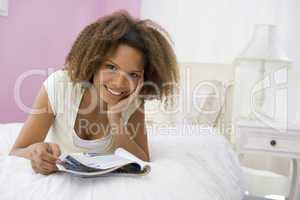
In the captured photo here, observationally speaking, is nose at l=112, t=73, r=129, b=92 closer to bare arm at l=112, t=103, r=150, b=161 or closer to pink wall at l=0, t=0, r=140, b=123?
bare arm at l=112, t=103, r=150, b=161

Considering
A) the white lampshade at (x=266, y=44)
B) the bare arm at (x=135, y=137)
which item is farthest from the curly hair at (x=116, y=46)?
the white lampshade at (x=266, y=44)

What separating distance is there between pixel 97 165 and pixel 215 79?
1576 mm

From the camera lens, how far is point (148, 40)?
1096mm

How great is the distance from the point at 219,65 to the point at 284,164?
0.67m

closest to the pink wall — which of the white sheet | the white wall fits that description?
the white wall

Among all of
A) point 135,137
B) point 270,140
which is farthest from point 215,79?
point 135,137

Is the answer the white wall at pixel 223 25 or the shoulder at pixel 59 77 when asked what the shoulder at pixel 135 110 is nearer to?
the shoulder at pixel 59 77

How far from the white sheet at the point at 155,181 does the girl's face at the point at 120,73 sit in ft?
0.70

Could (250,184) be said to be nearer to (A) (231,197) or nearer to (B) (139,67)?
(A) (231,197)

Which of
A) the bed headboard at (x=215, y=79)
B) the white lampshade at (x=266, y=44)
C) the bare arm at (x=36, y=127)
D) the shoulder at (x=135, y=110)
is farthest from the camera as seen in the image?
the bed headboard at (x=215, y=79)

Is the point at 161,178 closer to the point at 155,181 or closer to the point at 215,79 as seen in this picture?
the point at 155,181

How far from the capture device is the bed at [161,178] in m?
0.75

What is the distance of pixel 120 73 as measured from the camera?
1043 mm

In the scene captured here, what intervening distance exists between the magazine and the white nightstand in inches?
45.1
